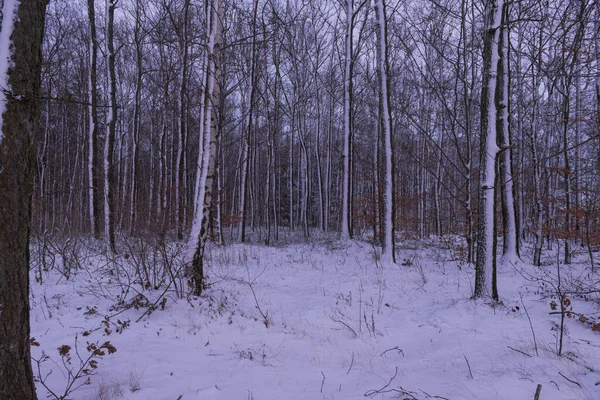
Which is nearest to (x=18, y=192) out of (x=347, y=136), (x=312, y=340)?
(x=312, y=340)

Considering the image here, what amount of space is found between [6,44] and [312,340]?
387 cm

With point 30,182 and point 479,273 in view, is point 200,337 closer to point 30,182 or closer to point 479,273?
point 30,182

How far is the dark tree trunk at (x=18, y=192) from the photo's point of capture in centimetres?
169

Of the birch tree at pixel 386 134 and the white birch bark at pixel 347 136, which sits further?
the white birch bark at pixel 347 136

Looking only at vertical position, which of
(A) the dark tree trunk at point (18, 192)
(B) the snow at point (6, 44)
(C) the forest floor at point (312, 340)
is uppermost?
(B) the snow at point (6, 44)

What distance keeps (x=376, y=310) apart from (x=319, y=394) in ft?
8.43

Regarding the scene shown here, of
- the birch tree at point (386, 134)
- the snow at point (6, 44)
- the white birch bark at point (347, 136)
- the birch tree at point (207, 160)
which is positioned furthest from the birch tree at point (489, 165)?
the white birch bark at point (347, 136)

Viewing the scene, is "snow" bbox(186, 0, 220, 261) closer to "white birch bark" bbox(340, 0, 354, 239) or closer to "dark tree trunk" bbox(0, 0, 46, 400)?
"dark tree trunk" bbox(0, 0, 46, 400)

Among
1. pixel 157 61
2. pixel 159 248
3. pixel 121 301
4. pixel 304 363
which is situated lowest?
pixel 304 363

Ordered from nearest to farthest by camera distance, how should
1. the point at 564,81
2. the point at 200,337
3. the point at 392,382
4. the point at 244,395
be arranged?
the point at 244,395 < the point at 392,382 < the point at 200,337 < the point at 564,81

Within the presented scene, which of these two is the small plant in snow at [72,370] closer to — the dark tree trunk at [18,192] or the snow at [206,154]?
the dark tree trunk at [18,192]

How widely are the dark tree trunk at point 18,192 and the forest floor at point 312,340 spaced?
39.9 inches

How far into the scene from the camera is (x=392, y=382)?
2.91m

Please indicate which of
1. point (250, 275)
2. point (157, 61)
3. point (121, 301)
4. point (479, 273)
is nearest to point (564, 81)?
point (479, 273)
